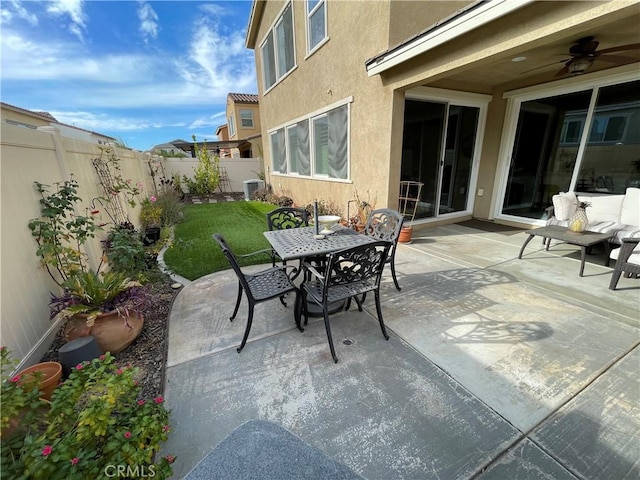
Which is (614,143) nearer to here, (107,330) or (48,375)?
(107,330)

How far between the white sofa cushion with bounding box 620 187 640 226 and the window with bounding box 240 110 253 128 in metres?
20.5

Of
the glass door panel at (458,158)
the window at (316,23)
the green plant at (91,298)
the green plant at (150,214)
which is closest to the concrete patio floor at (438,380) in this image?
the green plant at (91,298)

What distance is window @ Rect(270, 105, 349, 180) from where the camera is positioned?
587cm

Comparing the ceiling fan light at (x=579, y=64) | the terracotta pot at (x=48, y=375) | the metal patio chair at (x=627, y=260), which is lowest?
the terracotta pot at (x=48, y=375)

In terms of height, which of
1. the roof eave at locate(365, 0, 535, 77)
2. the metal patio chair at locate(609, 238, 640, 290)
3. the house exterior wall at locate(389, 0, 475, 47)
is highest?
the house exterior wall at locate(389, 0, 475, 47)

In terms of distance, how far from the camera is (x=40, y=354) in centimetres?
223

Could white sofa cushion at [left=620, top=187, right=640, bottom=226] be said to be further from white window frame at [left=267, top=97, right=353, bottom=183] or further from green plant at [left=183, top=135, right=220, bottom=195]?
green plant at [left=183, top=135, right=220, bottom=195]

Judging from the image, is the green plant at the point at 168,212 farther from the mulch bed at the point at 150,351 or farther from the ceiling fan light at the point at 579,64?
the ceiling fan light at the point at 579,64

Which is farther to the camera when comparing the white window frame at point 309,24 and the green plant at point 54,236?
the white window frame at point 309,24

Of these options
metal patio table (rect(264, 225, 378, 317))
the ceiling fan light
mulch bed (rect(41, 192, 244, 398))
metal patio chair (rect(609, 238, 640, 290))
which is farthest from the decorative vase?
mulch bed (rect(41, 192, 244, 398))

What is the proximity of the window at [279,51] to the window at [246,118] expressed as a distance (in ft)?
35.5

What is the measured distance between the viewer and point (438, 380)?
193 cm

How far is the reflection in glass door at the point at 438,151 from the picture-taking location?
5.36 meters

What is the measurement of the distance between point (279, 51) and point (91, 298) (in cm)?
872
